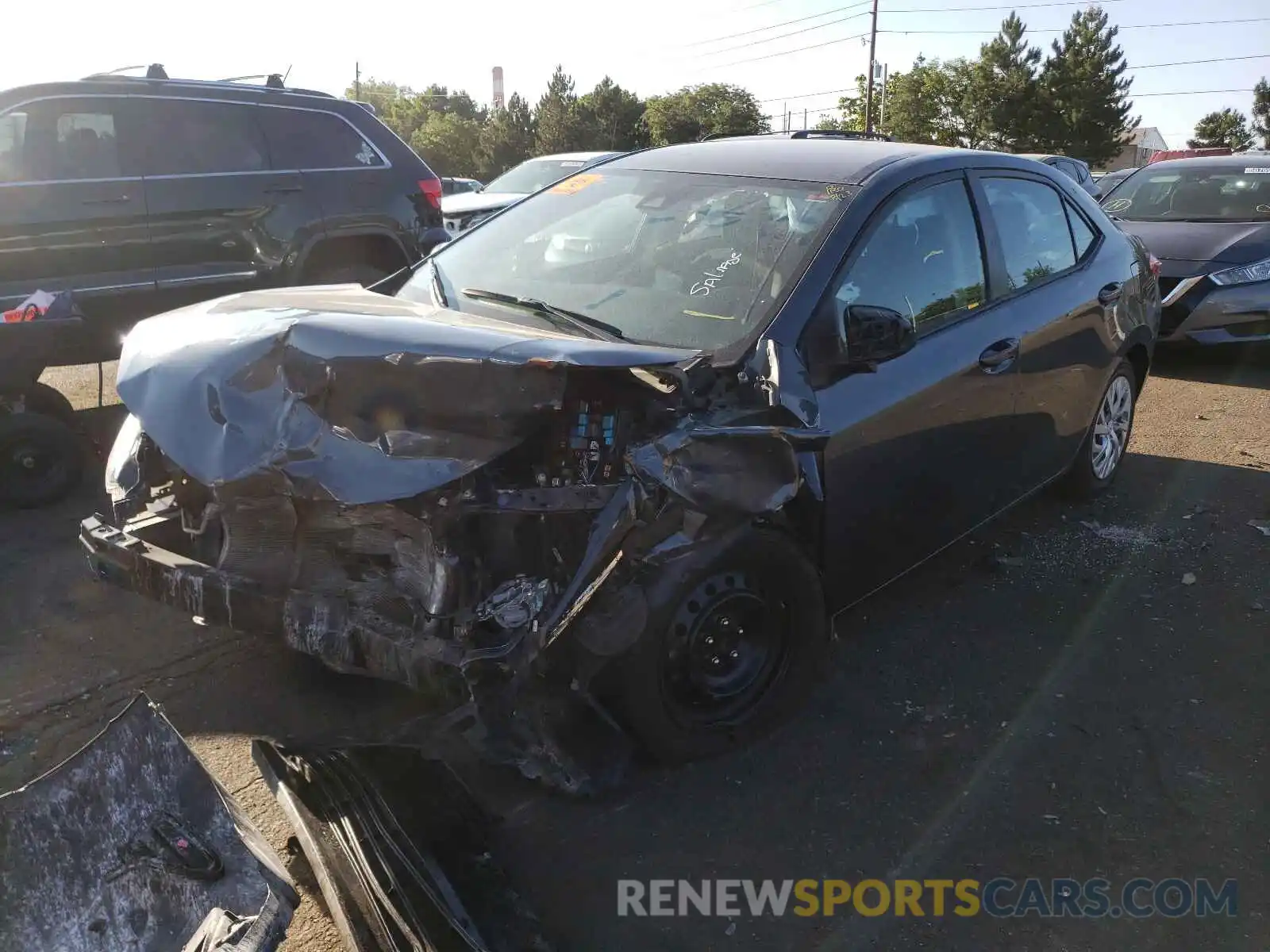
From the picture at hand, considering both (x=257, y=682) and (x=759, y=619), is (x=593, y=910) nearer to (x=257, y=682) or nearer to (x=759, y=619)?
(x=759, y=619)

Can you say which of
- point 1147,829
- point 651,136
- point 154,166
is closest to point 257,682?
point 1147,829

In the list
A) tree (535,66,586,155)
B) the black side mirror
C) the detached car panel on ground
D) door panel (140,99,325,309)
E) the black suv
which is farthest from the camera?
tree (535,66,586,155)

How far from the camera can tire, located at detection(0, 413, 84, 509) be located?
17.1 ft

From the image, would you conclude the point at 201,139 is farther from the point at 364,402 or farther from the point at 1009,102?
the point at 1009,102

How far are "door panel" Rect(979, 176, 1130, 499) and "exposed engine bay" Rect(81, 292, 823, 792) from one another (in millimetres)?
1631

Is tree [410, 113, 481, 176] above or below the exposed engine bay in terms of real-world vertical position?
above

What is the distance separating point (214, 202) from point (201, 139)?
48 cm

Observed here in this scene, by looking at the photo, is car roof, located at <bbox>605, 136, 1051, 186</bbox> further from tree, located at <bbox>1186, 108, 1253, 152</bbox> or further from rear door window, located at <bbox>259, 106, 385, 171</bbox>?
tree, located at <bbox>1186, 108, 1253, 152</bbox>

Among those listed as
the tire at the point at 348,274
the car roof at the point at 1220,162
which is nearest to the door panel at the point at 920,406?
the tire at the point at 348,274

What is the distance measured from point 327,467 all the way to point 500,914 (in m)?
1.26

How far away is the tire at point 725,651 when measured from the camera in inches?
115

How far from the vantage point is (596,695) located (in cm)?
293

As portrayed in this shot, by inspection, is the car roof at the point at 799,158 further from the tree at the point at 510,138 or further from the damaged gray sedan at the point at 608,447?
the tree at the point at 510,138

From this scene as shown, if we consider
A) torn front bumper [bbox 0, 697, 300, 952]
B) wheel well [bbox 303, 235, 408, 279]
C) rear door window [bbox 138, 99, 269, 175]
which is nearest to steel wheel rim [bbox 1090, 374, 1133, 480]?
torn front bumper [bbox 0, 697, 300, 952]
